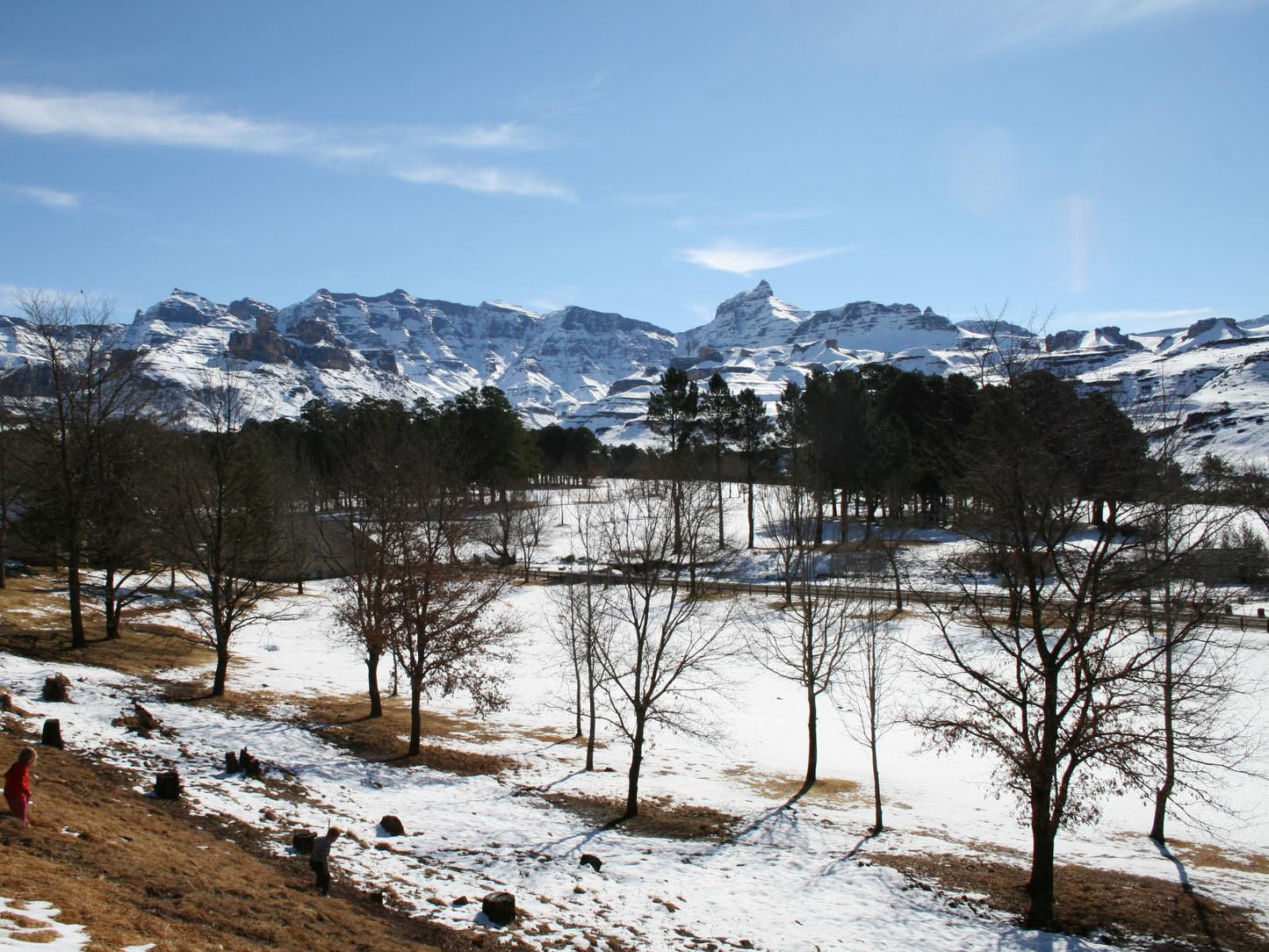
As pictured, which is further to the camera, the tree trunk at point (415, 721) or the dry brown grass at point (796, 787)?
the tree trunk at point (415, 721)

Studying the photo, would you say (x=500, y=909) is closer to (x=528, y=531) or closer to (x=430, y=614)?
(x=430, y=614)

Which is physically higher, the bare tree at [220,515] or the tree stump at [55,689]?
the bare tree at [220,515]

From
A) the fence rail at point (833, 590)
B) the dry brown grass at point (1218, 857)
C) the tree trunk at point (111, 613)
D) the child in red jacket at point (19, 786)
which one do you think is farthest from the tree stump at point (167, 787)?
the dry brown grass at point (1218, 857)

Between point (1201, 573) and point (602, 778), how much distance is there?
45.0ft

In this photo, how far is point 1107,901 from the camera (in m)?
13.2

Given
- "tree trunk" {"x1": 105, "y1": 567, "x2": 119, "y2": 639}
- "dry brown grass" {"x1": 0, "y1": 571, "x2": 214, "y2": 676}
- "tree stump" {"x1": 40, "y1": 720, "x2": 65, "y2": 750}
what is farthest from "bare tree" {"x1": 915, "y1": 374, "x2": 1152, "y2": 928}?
"tree trunk" {"x1": 105, "y1": 567, "x2": 119, "y2": 639}

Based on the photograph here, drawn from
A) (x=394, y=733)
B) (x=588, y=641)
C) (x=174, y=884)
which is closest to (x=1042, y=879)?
(x=588, y=641)

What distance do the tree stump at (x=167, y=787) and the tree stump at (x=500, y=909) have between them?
→ 20.6 ft

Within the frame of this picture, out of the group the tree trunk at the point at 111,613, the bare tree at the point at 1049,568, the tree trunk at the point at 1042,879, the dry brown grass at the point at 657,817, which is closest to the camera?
the bare tree at the point at 1049,568

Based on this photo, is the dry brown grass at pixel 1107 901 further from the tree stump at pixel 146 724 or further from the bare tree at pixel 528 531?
the bare tree at pixel 528 531

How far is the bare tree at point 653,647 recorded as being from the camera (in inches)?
688

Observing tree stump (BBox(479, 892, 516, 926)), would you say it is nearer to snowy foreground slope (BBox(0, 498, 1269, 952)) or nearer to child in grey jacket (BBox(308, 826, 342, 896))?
snowy foreground slope (BBox(0, 498, 1269, 952))

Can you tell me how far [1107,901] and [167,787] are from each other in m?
16.2

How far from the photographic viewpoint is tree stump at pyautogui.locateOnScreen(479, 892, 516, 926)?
1066 centimetres
